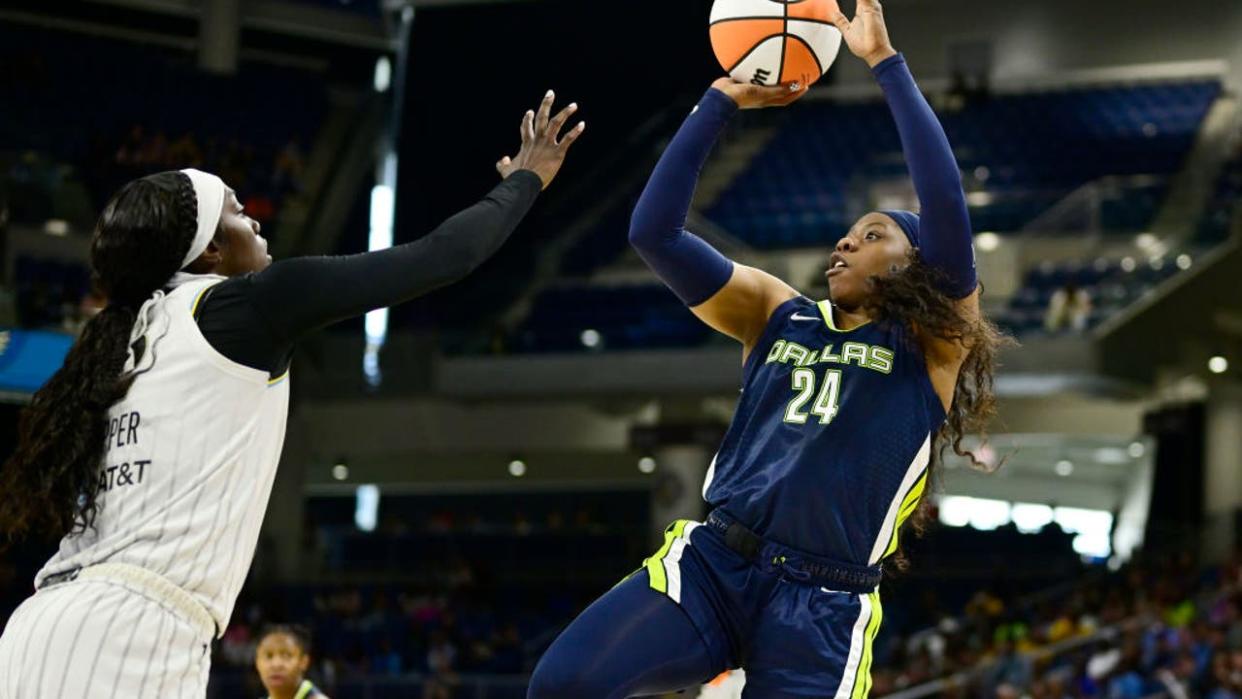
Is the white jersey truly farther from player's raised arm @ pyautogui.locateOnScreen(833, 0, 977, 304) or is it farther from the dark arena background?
the dark arena background

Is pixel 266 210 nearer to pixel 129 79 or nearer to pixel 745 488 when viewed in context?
pixel 129 79

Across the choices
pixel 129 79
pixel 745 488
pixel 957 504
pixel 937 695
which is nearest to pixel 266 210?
pixel 129 79

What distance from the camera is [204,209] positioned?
3.47 m

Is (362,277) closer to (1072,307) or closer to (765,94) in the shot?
(765,94)

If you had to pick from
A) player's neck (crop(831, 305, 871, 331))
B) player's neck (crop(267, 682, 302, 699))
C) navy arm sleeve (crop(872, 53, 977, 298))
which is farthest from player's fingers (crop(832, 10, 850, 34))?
player's neck (crop(267, 682, 302, 699))

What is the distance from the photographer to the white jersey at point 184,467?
3277 millimetres

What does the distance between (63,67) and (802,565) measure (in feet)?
73.8

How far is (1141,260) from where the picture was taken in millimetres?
18750

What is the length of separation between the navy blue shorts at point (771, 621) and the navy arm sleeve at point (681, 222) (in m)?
0.80

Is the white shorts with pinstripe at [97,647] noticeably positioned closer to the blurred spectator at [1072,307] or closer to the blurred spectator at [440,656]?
the blurred spectator at [440,656]

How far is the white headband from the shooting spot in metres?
3.46

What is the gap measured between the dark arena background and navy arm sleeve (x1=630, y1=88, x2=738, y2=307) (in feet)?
37.8

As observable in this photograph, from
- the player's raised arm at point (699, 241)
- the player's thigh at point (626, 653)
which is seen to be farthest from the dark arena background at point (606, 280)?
the player's thigh at point (626, 653)

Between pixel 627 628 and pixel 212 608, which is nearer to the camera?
pixel 212 608
